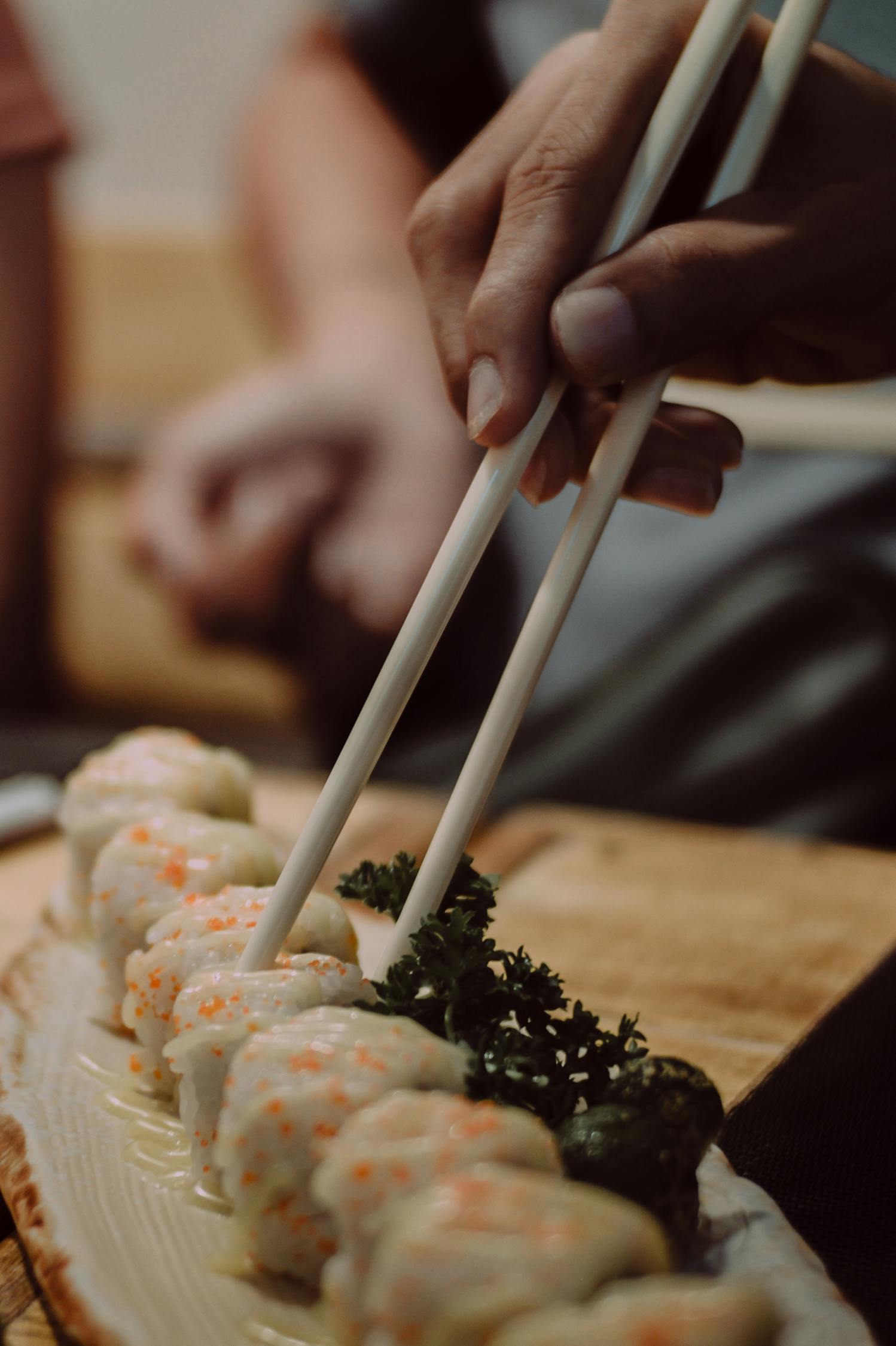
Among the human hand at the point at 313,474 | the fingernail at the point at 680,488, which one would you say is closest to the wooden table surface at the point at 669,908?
the fingernail at the point at 680,488

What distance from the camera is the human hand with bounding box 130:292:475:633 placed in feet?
9.78

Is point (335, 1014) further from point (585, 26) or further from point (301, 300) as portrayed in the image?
point (301, 300)

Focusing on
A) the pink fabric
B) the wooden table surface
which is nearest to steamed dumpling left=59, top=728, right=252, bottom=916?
the wooden table surface

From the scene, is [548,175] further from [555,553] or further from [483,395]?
[555,553]

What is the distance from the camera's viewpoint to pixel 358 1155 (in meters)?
0.66

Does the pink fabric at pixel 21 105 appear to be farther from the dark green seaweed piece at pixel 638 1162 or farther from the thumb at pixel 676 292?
the dark green seaweed piece at pixel 638 1162

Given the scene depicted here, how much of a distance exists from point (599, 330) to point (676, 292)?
69 mm

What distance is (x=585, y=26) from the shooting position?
277cm

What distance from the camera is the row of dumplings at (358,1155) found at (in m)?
0.57

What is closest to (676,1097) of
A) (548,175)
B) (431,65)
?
(548,175)

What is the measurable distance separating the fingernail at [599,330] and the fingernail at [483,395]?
0.06m

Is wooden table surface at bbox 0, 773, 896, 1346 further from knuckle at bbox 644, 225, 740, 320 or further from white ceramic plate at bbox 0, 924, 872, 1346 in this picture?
knuckle at bbox 644, 225, 740, 320

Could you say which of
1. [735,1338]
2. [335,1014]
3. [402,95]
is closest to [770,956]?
[335,1014]

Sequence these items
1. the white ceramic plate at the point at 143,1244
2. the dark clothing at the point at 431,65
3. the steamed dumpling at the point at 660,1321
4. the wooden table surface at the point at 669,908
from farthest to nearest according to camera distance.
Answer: the dark clothing at the point at 431,65 < the wooden table surface at the point at 669,908 < the white ceramic plate at the point at 143,1244 < the steamed dumpling at the point at 660,1321
